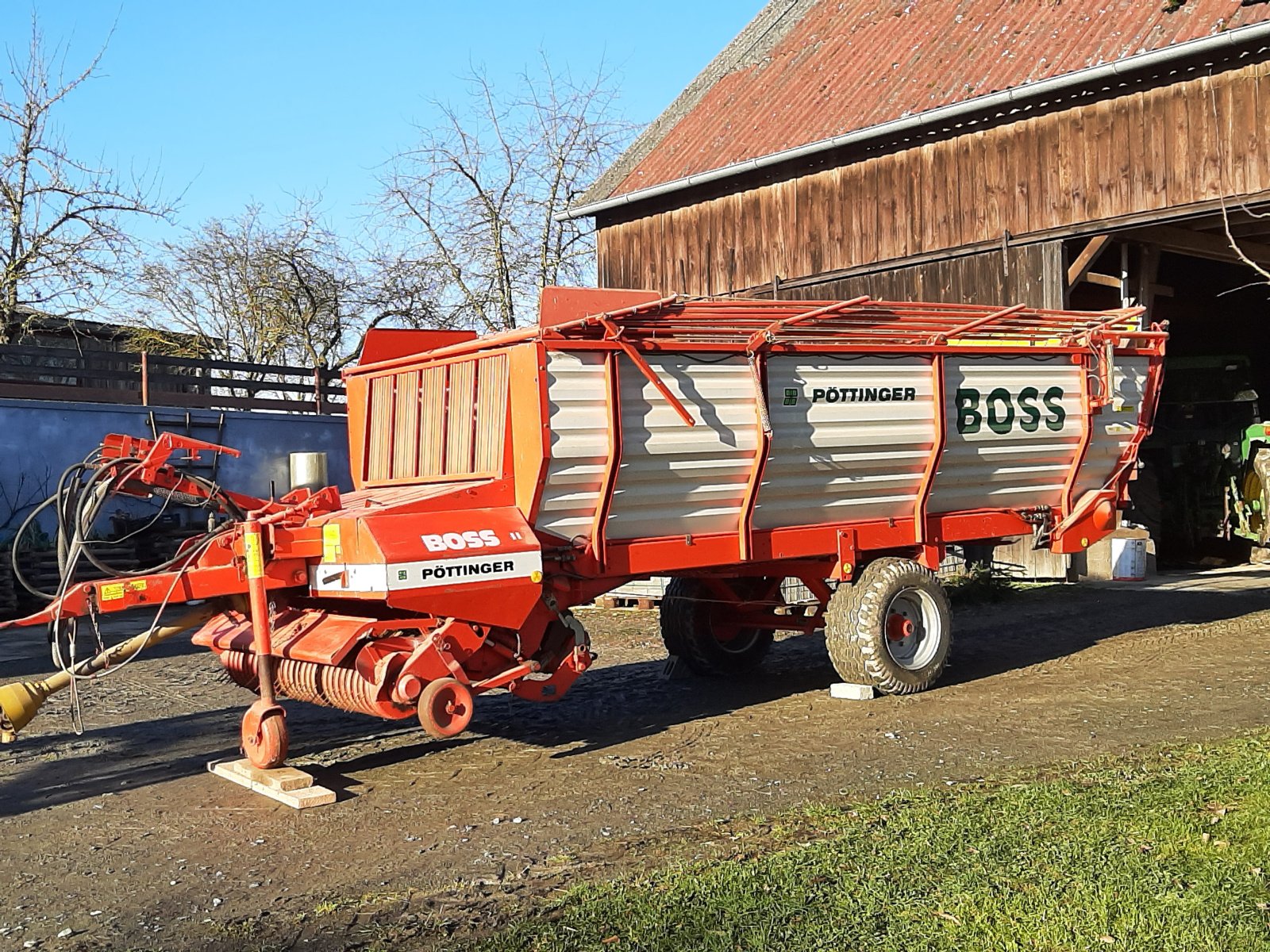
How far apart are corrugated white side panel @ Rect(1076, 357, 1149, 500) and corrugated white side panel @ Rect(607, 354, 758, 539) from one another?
3444mm

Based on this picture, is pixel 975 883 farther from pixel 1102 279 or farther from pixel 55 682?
pixel 1102 279

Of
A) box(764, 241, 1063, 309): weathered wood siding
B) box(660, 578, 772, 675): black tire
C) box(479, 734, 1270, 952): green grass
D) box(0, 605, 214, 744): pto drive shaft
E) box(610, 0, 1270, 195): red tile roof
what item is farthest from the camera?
box(764, 241, 1063, 309): weathered wood siding

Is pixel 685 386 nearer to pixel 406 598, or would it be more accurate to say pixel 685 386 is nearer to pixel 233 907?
pixel 406 598

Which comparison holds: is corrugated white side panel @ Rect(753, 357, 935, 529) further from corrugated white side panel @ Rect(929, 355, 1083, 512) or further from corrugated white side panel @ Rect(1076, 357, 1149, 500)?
corrugated white side panel @ Rect(1076, 357, 1149, 500)

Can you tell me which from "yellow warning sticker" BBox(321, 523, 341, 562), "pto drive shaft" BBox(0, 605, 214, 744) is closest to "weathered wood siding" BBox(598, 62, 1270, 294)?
"yellow warning sticker" BBox(321, 523, 341, 562)

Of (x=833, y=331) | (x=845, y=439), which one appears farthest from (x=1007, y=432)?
(x=833, y=331)

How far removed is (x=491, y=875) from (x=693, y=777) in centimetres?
181

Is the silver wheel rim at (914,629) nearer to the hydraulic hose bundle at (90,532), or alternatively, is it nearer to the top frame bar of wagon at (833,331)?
the top frame bar of wagon at (833,331)

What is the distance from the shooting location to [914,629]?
9.24 m

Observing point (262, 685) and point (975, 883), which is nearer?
point (975, 883)

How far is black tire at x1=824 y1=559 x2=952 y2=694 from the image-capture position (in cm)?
880

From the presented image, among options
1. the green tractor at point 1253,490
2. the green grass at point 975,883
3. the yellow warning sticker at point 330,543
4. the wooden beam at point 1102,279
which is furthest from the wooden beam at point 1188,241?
the yellow warning sticker at point 330,543

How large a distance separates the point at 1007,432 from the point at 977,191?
6.31 metres

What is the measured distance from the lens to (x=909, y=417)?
8.96 meters
